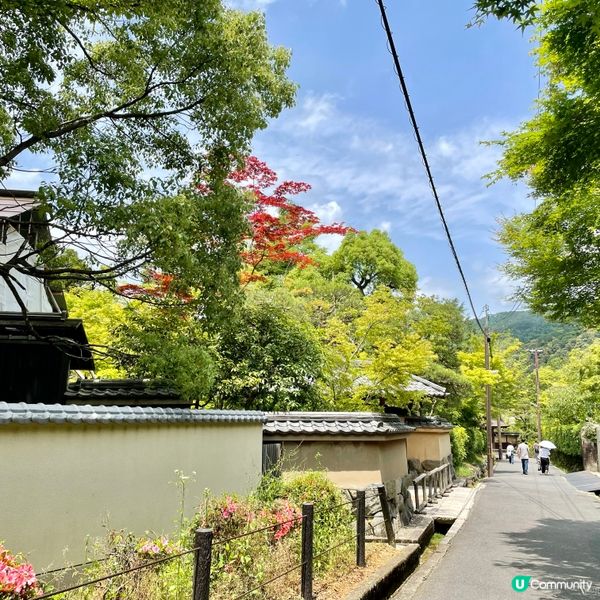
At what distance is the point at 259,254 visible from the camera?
19.8 m

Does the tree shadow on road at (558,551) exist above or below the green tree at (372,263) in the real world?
below

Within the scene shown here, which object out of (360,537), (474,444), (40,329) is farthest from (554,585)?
(474,444)

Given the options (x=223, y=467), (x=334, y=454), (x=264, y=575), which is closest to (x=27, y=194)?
(x=223, y=467)

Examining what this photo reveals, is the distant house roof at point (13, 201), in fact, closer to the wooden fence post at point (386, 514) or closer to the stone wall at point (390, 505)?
the stone wall at point (390, 505)

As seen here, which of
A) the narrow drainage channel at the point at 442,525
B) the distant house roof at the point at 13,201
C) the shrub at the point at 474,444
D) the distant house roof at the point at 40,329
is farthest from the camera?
the shrub at the point at 474,444

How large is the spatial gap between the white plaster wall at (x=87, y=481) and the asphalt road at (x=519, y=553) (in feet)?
11.0

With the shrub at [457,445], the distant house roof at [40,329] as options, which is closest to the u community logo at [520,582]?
the distant house roof at [40,329]

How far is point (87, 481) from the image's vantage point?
5449 millimetres

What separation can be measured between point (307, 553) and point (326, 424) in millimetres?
5062

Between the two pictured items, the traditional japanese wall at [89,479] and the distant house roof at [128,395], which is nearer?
the traditional japanese wall at [89,479]

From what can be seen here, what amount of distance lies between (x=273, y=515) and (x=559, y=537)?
26.3 feet

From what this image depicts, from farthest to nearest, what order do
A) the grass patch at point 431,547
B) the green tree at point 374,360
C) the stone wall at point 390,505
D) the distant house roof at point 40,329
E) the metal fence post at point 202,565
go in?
1. the green tree at point 374,360
2. the stone wall at point 390,505
3. the grass patch at point 431,547
4. the distant house roof at point 40,329
5. the metal fence post at point 202,565

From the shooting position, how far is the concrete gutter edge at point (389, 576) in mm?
6027

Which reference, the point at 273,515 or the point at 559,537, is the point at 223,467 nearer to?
the point at 273,515
